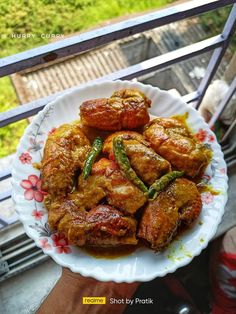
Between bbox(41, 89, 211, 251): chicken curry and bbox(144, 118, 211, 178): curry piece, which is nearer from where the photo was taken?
bbox(41, 89, 211, 251): chicken curry

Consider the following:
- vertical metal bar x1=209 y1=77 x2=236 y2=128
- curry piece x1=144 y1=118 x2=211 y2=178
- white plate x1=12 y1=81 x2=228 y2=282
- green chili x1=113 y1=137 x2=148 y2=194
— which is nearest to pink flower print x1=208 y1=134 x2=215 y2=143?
white plate x1=12 y1=81 x2=228 y2=282

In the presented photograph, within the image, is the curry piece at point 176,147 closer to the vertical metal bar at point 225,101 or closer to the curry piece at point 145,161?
the curry piece at point 145,161

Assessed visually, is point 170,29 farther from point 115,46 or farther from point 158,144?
point 158,144

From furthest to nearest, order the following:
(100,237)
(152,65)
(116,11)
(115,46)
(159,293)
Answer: (115,46) → (116,11) → (159,293) → (152,65) → (100,237)

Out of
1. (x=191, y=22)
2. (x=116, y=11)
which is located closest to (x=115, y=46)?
(x=116, y=11)

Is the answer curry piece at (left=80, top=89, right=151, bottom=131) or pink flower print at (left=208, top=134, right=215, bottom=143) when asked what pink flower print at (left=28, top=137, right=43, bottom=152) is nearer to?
curry piece at (left=80, top=89, right=151, bottom=131)

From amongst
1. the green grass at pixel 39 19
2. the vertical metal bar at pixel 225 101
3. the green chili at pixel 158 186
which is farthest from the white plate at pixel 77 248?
the green grass at pixel 39 19
